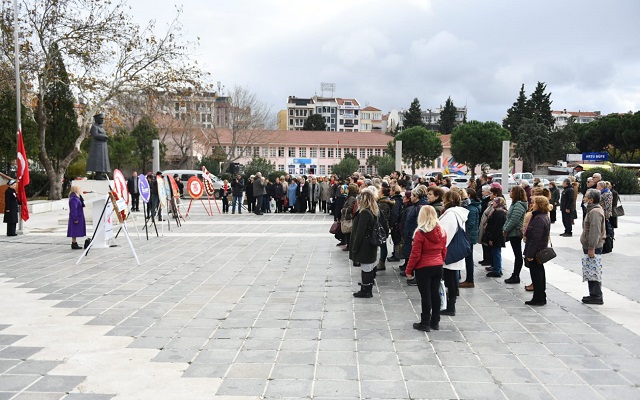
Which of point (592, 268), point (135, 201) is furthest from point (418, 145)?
point (592, 268)

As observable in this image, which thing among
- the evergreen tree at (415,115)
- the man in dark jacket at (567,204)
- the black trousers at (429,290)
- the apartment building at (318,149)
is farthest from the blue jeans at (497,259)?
the evergreen tree at (415,115)

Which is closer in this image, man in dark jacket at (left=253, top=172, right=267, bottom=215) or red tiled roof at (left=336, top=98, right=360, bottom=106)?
man in dark jacket at (left=253, top=172, right=267, bottom=215)

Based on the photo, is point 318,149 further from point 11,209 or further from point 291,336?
point 291,336

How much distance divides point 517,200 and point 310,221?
12028 mm

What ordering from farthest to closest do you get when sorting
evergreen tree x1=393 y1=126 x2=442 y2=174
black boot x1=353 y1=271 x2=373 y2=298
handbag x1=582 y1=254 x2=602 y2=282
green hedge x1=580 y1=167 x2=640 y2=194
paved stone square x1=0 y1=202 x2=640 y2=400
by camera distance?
evergreen tree x1=393 y1=126 x2=442 y2=174 → green hedge x1=580 y1=167 x2=640 y2=194 → black boot x1=353 y1=271 x2=373 y2=298 → handbag x1=582 y1=254 x2=602 y2=282 → paved stone square x1=0 y1=202 x2=640 y2=400

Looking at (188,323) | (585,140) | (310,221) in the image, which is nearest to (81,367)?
(188,323)

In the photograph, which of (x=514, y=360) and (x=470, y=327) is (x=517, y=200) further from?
(x=514, y=360)

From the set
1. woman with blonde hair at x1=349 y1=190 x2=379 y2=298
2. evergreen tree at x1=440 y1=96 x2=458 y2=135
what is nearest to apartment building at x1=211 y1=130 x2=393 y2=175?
evergreen tree at x1=440 y1=96 x2=458 y2=135

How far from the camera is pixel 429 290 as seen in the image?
6.61 metres

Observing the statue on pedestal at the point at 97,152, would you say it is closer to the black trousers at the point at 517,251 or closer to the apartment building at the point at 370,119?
the black trousers at the point at 517,251

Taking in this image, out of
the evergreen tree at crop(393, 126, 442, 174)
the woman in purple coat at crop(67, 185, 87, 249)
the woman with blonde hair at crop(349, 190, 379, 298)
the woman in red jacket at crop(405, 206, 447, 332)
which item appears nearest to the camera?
the woman in red jacket at crop(405, 206, 447, 332)

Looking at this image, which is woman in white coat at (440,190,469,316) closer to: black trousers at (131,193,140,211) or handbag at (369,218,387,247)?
handbag at (369,218,387,247)

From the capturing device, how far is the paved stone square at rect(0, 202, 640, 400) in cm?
498

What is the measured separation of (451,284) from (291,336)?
2.21 metres
